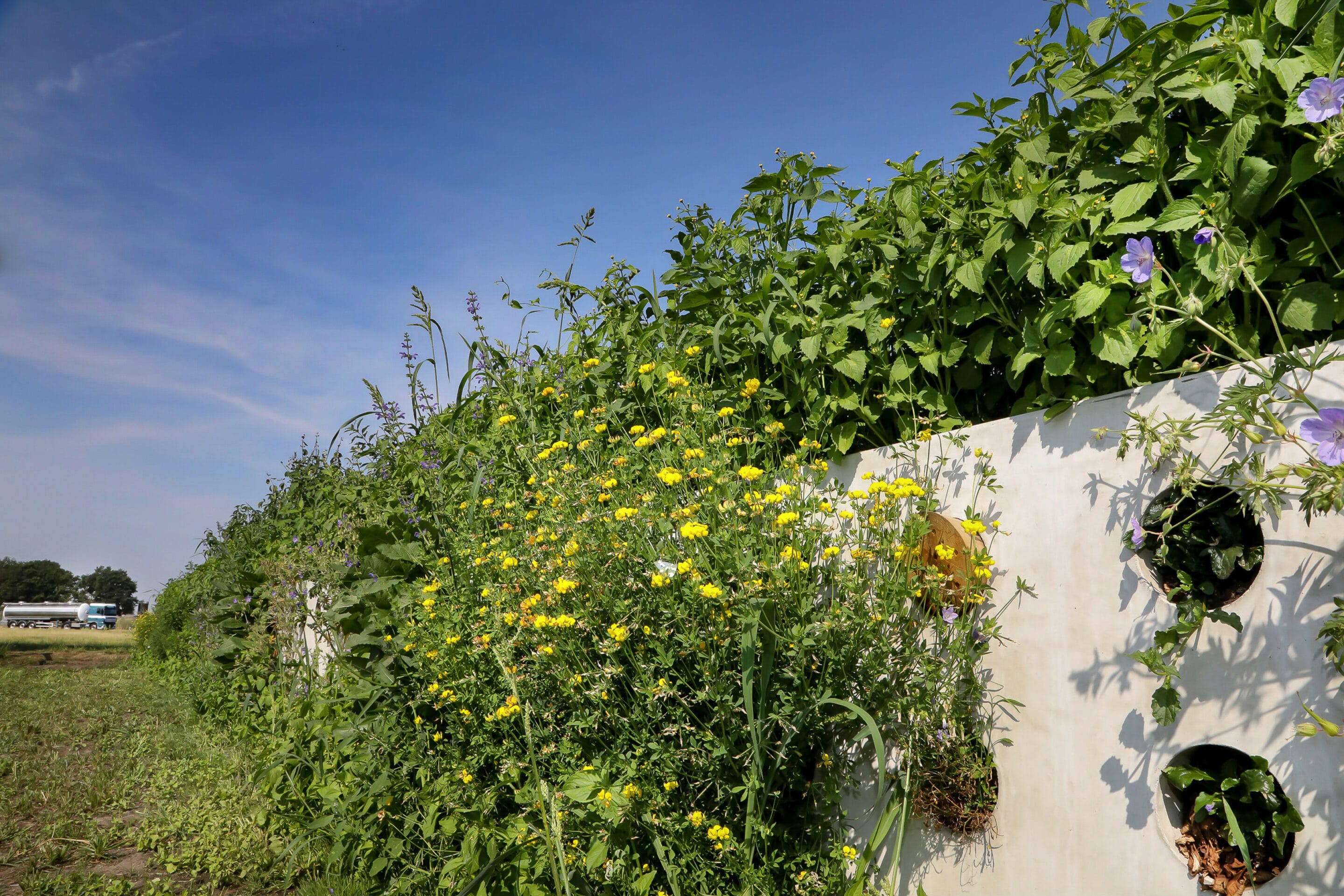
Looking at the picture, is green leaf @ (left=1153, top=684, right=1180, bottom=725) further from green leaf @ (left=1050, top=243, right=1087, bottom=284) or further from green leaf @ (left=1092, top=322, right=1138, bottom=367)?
green leaf @ (left=1050, top=243, right=1087, bottom=284)

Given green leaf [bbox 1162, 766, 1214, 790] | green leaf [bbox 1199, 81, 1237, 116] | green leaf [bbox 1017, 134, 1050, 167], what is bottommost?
green leaf [bbox 1162, 766, 1214, 790]

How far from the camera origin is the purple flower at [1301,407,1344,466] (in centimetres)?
150

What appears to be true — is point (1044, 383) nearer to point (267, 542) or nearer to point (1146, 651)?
point (1146, 651)

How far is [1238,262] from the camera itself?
171 centimetres

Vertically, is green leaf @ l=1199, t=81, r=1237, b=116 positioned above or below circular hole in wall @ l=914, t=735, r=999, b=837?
above

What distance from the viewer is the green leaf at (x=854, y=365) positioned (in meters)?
2.54

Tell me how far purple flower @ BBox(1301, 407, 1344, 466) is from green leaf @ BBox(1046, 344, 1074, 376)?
614 millimetres

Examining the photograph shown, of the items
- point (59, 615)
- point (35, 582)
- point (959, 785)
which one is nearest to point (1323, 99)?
point (959, 785)

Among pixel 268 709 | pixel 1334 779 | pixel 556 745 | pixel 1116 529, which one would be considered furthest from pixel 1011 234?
pixel 268 709

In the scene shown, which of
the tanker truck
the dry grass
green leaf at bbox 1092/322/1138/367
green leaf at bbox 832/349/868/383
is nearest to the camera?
green leaf at bbox 1092/322/1138/367

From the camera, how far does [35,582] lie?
47156 millimetres

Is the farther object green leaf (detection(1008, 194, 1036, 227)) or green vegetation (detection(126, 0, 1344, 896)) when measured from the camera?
green leaf (detection(1008, 194, 1036, 227))

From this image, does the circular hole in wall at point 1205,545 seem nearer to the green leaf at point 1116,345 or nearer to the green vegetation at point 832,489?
the green vegetation at point 832,489

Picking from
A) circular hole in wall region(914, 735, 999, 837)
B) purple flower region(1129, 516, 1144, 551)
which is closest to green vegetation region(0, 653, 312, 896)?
circular hole in wall region(914, 735, 999, 837)
